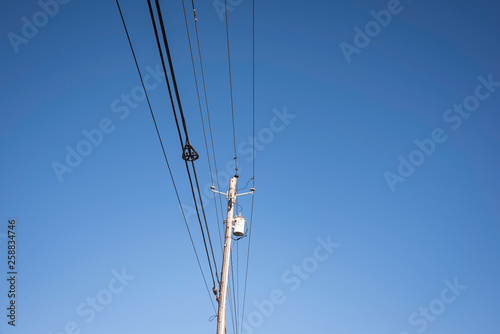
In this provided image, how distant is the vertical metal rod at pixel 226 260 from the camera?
8.97 m

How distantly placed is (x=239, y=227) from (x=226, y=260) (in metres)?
1.07

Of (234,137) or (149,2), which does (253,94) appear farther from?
(149,2)

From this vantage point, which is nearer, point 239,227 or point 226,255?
point 226,255

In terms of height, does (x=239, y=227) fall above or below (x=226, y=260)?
above

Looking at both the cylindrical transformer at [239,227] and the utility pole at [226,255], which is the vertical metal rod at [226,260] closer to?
the utility pole at [226,255]

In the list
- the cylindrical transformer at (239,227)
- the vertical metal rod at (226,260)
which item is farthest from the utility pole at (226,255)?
the cylindrical transformer at (239,227)

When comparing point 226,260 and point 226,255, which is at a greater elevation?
point 226,255

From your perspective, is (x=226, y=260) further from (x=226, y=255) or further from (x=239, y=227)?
(x=239, y=227)

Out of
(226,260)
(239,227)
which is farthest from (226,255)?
(239,227)

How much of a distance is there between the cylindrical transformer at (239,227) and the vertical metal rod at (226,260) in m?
0.14

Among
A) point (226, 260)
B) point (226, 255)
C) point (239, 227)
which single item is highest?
point (239, 227)

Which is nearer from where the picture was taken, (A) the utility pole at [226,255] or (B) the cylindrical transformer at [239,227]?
(A) the utility pole at [226,255]

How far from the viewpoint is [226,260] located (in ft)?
32.2

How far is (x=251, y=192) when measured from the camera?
1156 centimetres
